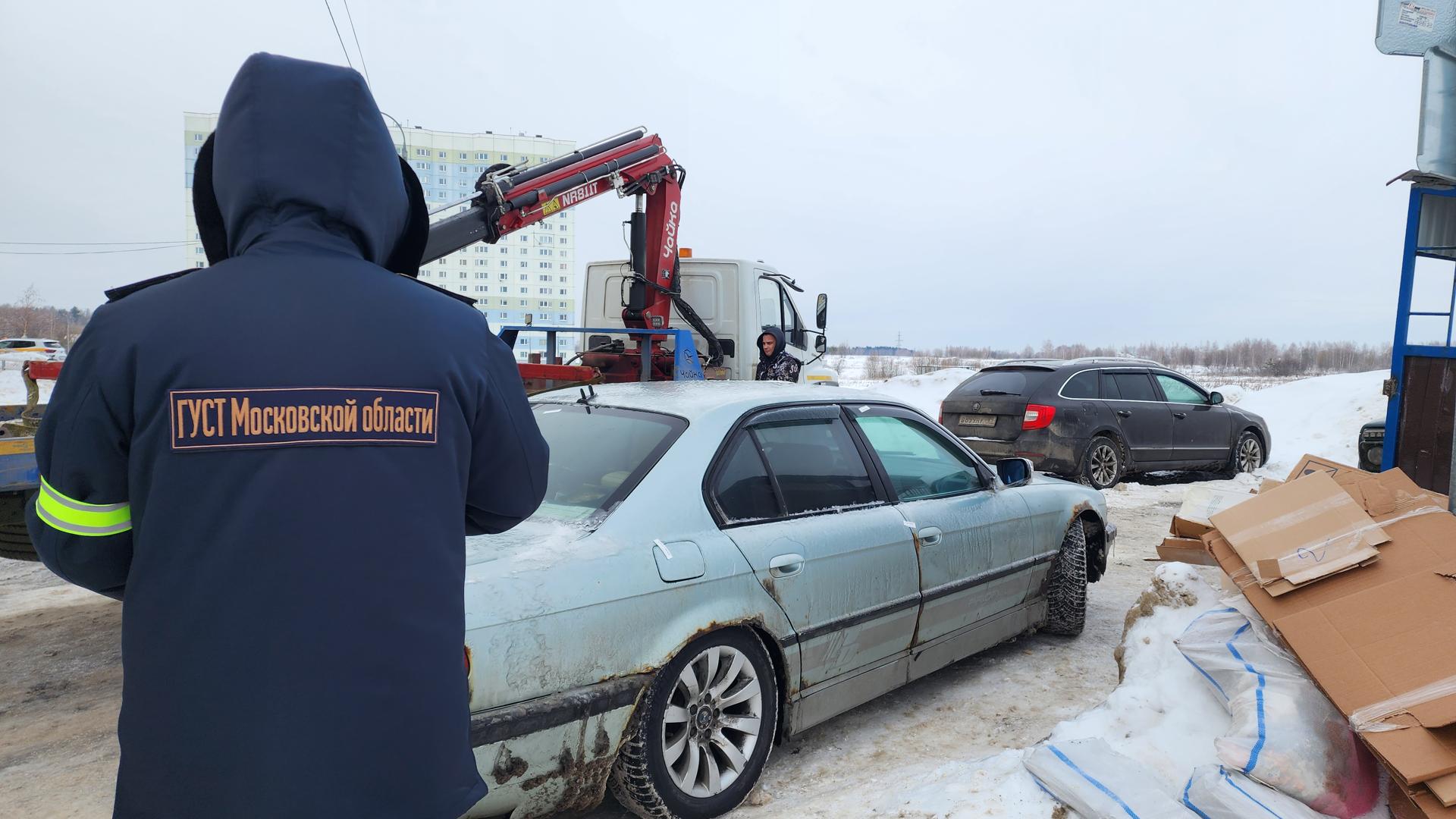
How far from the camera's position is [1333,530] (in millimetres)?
3371

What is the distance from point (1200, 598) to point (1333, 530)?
2.14ft

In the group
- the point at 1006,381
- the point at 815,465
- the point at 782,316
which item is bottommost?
the point at 1006,381

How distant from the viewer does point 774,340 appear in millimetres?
9250

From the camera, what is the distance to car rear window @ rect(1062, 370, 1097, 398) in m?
9.70

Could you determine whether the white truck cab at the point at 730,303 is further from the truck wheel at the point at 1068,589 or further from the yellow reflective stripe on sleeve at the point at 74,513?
the yellow reflective stripe on sleeve at the point at 74,513

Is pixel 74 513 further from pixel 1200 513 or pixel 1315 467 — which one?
pixel 1315 467

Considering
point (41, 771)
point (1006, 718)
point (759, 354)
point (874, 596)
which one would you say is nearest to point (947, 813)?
point (874, 596)

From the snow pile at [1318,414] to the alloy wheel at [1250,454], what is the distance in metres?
0.26

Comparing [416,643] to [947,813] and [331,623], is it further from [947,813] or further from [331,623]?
[947,813]

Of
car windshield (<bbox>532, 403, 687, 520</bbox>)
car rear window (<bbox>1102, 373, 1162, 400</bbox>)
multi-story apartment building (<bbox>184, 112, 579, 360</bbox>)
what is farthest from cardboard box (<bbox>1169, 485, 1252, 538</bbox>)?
multi-story apartment building (<bbox>184, 112, 579, 360</bbox>)

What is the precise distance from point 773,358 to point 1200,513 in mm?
5301

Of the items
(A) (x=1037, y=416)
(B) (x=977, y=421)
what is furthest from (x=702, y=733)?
(B) (x=977, y=421)

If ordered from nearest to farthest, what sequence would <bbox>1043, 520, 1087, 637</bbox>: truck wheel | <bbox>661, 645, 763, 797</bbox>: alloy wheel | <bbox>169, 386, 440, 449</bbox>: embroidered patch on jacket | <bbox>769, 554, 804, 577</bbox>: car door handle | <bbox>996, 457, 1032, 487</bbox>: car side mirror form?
1. <bbox>169, 386, 440, 449</bbox>: embroidered patch on jacket
2. <bbox>661, 645, 763, 797</bbox>: alloy wheel
3. <bbox>769, 554, 804, 577</bbox>: car door handle
4. <bbox>996, 457, 1032, 487</bbox>: car side mirror
5. <bbox>1043, 520, 1087, 637</bbox>: truck wheel

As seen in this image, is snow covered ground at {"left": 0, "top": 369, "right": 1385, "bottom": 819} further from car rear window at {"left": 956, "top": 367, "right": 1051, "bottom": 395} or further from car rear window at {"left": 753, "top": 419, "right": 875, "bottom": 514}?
car rear window at {"left": 956, "top": 367, "right": 1051, "bottom": 395}
